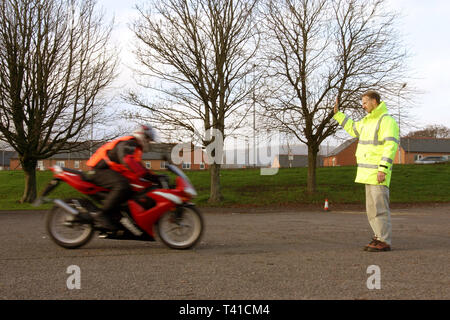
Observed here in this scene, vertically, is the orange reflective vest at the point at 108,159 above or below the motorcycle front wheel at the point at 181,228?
above

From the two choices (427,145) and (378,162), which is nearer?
(378,162)

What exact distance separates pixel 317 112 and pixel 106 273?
18.9 meters

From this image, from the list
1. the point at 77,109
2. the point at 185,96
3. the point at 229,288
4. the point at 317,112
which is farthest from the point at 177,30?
the point at 229,288

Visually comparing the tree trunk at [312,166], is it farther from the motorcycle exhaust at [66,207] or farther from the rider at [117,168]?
the motorcycle exhaust at [66,207]

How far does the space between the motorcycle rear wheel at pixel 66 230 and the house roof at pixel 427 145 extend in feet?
254

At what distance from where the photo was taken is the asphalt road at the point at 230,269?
11.9ft

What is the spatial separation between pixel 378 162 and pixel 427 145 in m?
78.6

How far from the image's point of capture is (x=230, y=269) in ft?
15.1

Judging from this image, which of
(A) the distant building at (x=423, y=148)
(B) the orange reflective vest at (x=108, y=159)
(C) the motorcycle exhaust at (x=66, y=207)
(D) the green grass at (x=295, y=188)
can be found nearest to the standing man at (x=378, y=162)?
(B) the orange reflective vest at (x=108, y=159)

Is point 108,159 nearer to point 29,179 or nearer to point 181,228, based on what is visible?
point 181,228

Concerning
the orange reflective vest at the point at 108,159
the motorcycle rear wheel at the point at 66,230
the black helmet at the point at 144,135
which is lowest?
the motorcycle rear wheel at the point at 66,230

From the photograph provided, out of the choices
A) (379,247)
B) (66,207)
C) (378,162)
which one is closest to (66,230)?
(66,207)

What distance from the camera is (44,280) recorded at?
160 inches
